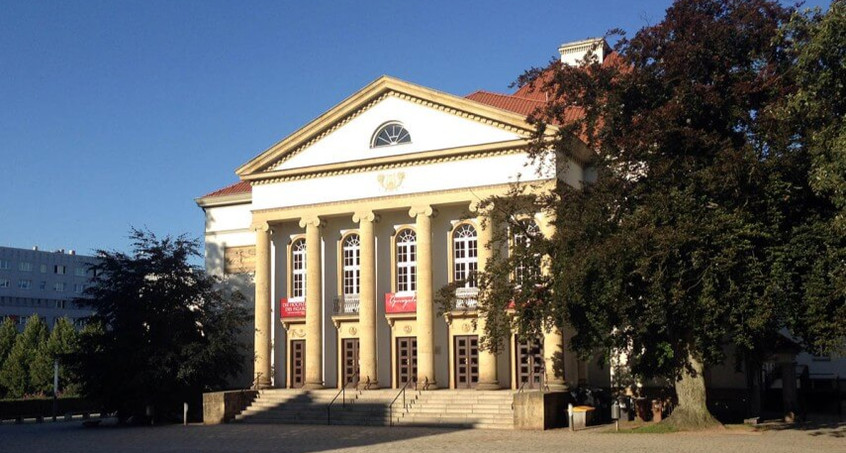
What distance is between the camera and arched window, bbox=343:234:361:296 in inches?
1460

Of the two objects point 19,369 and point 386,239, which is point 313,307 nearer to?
point 386,239

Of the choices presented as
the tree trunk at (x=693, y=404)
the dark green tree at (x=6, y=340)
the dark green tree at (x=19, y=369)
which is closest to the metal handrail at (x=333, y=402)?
the tree trunk at (x=693, y=404)

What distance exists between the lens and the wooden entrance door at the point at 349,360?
120 feet

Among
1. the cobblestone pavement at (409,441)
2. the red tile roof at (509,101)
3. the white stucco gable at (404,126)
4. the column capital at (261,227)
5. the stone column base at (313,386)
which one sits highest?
the red tile roof at (509,101)

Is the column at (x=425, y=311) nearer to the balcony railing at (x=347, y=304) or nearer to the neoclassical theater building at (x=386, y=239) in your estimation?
the neoclassical theater building at (x=386, y=239)

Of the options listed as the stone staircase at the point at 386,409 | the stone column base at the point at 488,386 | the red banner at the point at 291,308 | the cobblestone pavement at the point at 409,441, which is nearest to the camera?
the cobblestone pavement at the point at 409,441

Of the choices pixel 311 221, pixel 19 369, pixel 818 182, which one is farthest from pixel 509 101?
pixel 19 369

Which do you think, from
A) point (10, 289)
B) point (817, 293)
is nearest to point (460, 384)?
point (817, 293)

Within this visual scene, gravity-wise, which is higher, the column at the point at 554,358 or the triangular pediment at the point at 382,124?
the triangular pediment at the point at 382,124

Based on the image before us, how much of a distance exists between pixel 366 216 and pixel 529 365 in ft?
27.3

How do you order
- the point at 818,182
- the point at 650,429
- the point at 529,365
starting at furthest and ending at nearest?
the point at 529,365
the point at 650,429
the point at 818,182

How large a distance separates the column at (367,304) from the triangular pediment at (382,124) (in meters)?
2.51

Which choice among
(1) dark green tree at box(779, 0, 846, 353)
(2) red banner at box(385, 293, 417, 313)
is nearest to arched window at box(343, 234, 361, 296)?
(2) red banner at box(385, 293, 417, 313)

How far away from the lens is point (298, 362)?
125 ft
